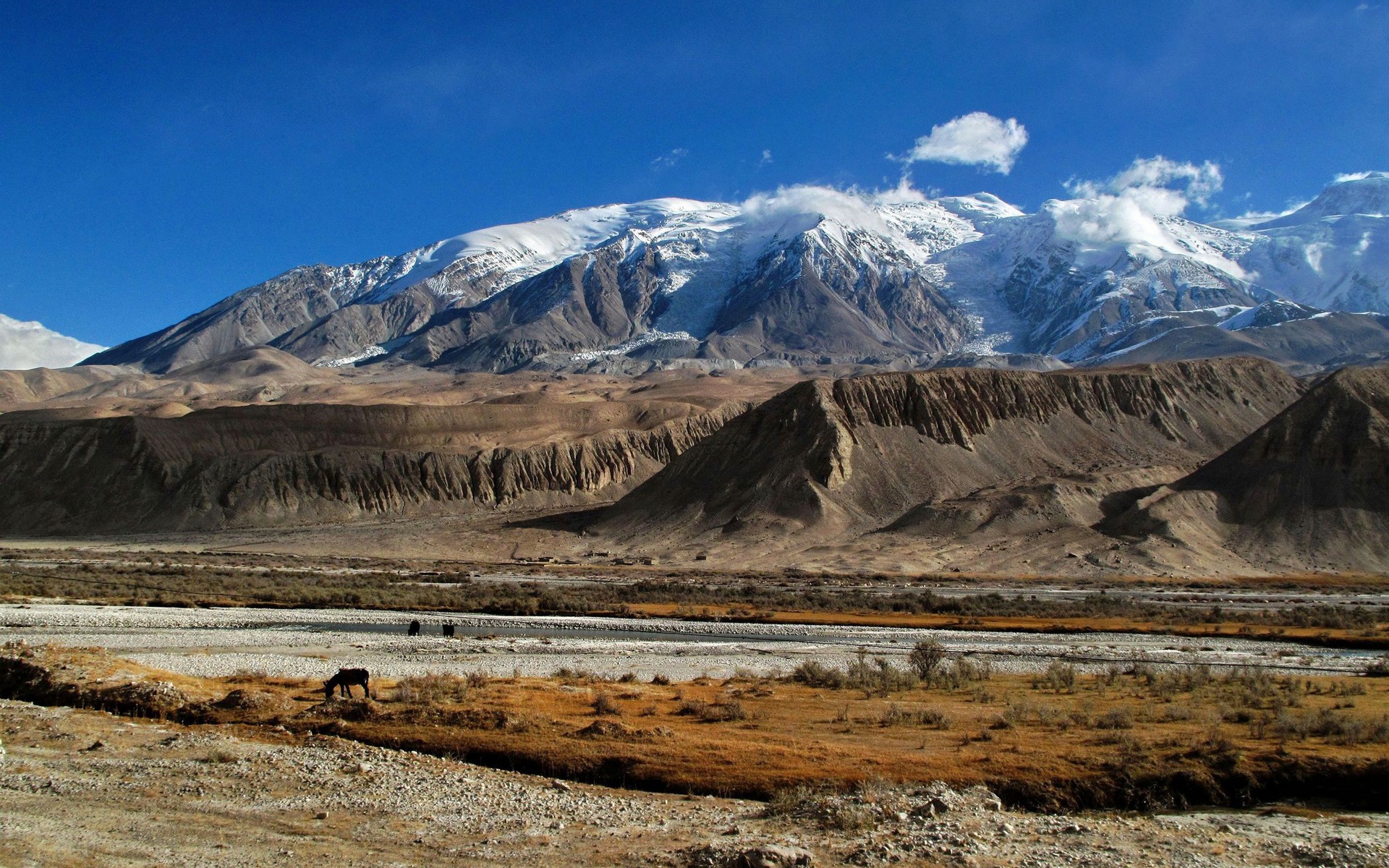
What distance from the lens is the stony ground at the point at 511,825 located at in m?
11.6

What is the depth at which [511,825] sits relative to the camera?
12758mm

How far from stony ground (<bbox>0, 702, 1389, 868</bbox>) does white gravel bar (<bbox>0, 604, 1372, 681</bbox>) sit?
11.4 metres

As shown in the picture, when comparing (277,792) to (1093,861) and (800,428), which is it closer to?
(1093,861)

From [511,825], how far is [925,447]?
302 ft

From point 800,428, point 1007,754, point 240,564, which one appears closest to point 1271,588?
point 800,428

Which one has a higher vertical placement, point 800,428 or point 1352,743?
point 800,428

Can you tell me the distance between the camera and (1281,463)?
3312 inches

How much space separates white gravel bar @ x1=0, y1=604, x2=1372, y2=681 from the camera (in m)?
29.0

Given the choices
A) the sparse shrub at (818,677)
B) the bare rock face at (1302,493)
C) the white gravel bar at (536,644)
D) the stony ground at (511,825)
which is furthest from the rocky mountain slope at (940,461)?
the stony ground at (511,825)

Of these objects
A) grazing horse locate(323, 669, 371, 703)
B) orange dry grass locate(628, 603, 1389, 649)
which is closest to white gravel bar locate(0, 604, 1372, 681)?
orange dry grass locate(628, 603, 1389, 649)

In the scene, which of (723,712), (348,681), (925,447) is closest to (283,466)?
(925,447)

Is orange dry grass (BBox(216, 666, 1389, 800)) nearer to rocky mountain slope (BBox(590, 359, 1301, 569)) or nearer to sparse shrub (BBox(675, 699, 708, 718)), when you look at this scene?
sparse shrub (BBox(675, 699, 708, 718))

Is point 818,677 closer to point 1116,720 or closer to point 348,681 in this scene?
point 1116,720

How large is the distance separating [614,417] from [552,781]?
5990 inches
